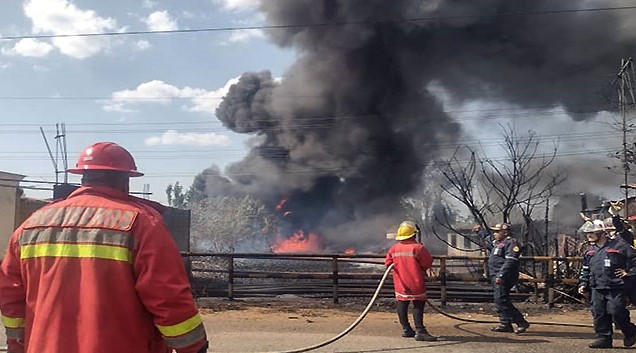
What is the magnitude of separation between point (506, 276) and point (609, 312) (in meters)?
1.32

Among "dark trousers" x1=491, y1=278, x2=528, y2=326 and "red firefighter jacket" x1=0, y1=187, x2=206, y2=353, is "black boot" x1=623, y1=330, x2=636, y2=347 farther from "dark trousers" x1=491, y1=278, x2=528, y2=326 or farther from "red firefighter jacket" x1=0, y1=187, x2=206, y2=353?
"red firefighter jacket" x1=0, y1=187, x2=206, y2=353

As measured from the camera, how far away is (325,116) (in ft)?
117

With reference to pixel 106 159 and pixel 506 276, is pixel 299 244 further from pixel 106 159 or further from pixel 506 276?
pixel 106 159

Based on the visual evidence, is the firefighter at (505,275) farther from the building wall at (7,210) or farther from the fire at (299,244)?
the fire at (299,244)

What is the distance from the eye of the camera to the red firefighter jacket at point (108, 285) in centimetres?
221

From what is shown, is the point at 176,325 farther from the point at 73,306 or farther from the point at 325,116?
the point at 325,116

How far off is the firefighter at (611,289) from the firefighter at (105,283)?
5448 millimetres

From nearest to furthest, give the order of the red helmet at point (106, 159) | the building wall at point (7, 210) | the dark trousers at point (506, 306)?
the red helmet at point (106, 159) → the dark trousers at point (506, 306) → the building wall at point (7, 210)

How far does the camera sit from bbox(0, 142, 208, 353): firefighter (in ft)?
7.24

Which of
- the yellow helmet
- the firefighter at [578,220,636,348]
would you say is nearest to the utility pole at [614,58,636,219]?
the firefighter at [578,220,636,348]

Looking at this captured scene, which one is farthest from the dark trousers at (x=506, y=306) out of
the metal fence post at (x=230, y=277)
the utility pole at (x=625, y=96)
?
the utility pole at (x=625, y=96)

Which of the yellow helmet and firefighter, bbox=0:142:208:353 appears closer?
firefighter, bbox=0:142:208:353

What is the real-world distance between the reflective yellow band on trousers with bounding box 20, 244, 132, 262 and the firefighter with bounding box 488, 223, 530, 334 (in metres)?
6.03

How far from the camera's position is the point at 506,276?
746 centimetres
